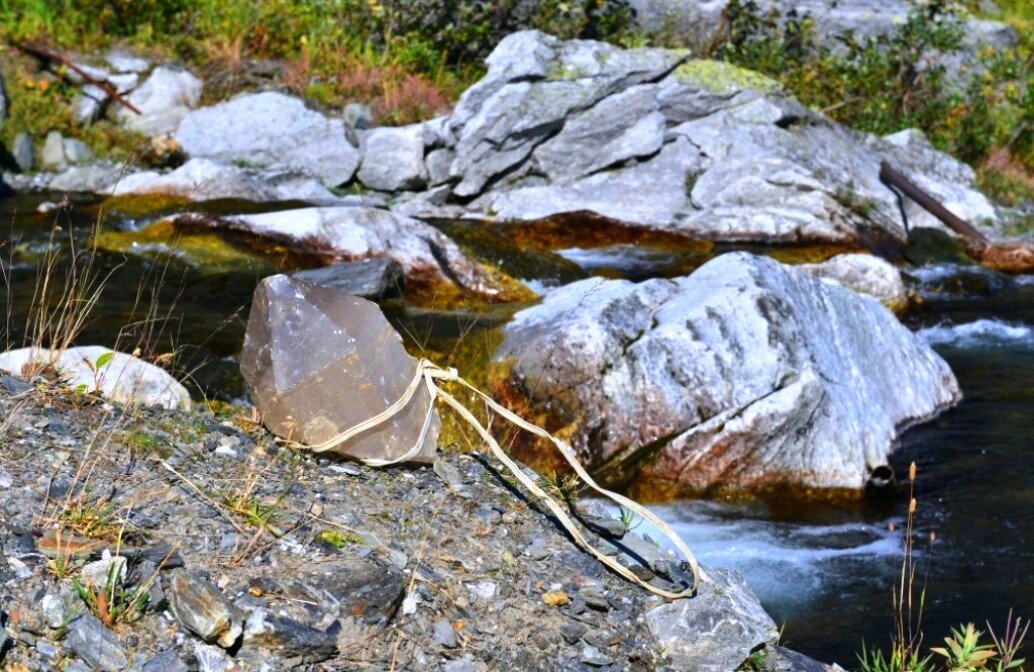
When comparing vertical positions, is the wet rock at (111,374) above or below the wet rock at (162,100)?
above

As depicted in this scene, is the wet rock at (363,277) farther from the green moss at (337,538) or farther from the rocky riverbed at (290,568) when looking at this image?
the green moss at (337,538)

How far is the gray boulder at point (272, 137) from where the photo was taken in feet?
46.3

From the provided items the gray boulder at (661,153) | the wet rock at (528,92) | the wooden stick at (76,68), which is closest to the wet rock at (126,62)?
the wooden stick at (76,68)

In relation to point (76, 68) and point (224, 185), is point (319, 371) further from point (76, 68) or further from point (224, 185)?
point (76, 68)

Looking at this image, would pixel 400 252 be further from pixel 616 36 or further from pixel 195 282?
pixel 616 36

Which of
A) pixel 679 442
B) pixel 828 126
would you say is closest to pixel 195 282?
pixel 679 442

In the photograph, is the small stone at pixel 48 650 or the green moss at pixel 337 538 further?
the green moss at pixel 337 538

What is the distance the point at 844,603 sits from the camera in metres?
5.57

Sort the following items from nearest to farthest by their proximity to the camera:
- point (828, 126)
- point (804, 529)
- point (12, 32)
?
point (804, 529) → point (828, 126) → point (12, 32)

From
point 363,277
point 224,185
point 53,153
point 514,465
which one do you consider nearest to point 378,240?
point 363,277

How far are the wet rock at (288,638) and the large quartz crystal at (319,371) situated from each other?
1091 mm

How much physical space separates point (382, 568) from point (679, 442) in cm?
348

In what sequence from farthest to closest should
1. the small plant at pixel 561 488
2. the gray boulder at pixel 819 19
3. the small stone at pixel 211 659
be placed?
the gray boulder at pixel 819 19 < the small plant at pixel 561 488 < the small stone at pixel 211 659

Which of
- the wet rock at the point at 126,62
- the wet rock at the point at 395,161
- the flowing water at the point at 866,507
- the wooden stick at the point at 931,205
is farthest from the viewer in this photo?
the wet rock at the point at 126,62
